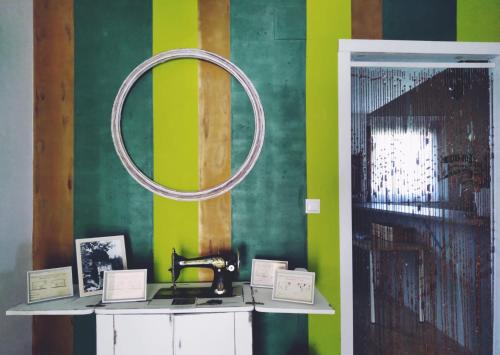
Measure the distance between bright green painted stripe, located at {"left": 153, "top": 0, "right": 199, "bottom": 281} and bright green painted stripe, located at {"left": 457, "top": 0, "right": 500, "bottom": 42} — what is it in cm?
184

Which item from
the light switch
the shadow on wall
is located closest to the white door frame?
the light switch

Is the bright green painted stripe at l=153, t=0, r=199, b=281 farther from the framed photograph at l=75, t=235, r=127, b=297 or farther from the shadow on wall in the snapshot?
the shadow on wall

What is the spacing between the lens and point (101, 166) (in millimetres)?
2014

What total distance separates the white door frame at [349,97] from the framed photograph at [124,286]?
49.8 inches

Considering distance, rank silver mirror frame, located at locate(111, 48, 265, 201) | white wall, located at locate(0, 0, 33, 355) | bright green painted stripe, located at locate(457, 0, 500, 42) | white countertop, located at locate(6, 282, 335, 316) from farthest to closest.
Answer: bright green painted stripe, located at locate(457, 0, 500, 42)
silver mirror frame, located at locate(111, 48, 265, 201)
white wall, located at locate(0, 0, 33, 355)
white countertop, located at locate(6, 282, 335, 316)

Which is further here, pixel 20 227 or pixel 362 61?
pixel 362 61

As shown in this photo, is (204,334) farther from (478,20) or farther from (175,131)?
(478,20)

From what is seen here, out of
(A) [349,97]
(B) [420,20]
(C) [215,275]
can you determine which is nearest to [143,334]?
(C) [215,275]

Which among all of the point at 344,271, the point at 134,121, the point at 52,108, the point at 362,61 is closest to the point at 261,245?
the point at 344,271

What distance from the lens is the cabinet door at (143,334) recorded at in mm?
1545

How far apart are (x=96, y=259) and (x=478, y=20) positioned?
9.75ft

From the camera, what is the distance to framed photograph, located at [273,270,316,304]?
1.62 meters

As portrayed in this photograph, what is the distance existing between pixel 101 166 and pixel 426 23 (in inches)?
95.3

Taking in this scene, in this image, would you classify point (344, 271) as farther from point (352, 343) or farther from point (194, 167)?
point (194, 167)
